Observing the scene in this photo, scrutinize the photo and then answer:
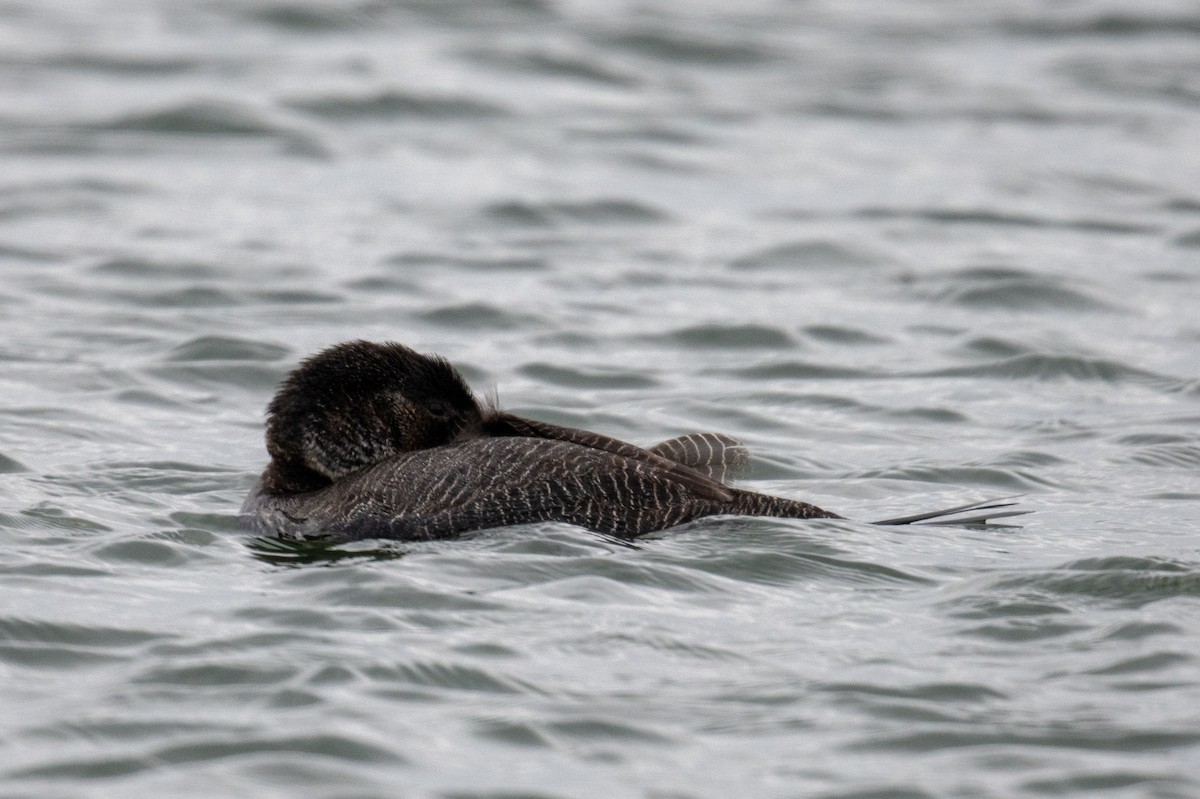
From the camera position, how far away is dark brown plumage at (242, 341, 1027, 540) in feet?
23.9

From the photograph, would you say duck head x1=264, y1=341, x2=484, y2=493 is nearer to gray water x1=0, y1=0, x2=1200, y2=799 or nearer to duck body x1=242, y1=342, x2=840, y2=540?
duck body x1=242, y1=342, x2=840, y2=540

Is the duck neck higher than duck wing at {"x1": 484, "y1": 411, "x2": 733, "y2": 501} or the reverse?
the reverse

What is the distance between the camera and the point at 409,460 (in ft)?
24.7

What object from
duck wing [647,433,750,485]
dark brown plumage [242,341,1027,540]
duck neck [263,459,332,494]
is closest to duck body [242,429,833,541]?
dark brown plumage [242,341,1027,540]

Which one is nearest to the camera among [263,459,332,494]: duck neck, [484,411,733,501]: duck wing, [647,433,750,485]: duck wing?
[484,411,733,501]: duck wing

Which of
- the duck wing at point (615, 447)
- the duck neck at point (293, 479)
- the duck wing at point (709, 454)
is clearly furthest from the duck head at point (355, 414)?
the duck wing at point (709, 454)

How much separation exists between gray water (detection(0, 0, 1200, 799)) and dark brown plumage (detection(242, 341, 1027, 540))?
0.11 metres

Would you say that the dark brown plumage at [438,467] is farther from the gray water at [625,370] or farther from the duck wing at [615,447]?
the gray water at [625,370]

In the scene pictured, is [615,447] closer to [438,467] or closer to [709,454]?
[709,454]

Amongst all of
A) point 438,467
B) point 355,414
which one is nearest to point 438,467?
point 438,467

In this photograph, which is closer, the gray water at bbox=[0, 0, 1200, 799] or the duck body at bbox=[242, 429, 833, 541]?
the gray water at bbox=[0, 0, 1200, 799]

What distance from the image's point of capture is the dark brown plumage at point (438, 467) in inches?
287

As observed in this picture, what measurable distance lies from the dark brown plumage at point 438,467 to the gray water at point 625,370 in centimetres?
11

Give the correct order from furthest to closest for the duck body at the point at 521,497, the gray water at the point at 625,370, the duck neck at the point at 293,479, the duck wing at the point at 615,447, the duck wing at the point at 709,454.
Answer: the duck wing at the point at 709,454
the duck neck at the point at 293,479
the duck wing at the point at 615,447
the duck body at the point at 521,497
the gray water at the point at 625,370
